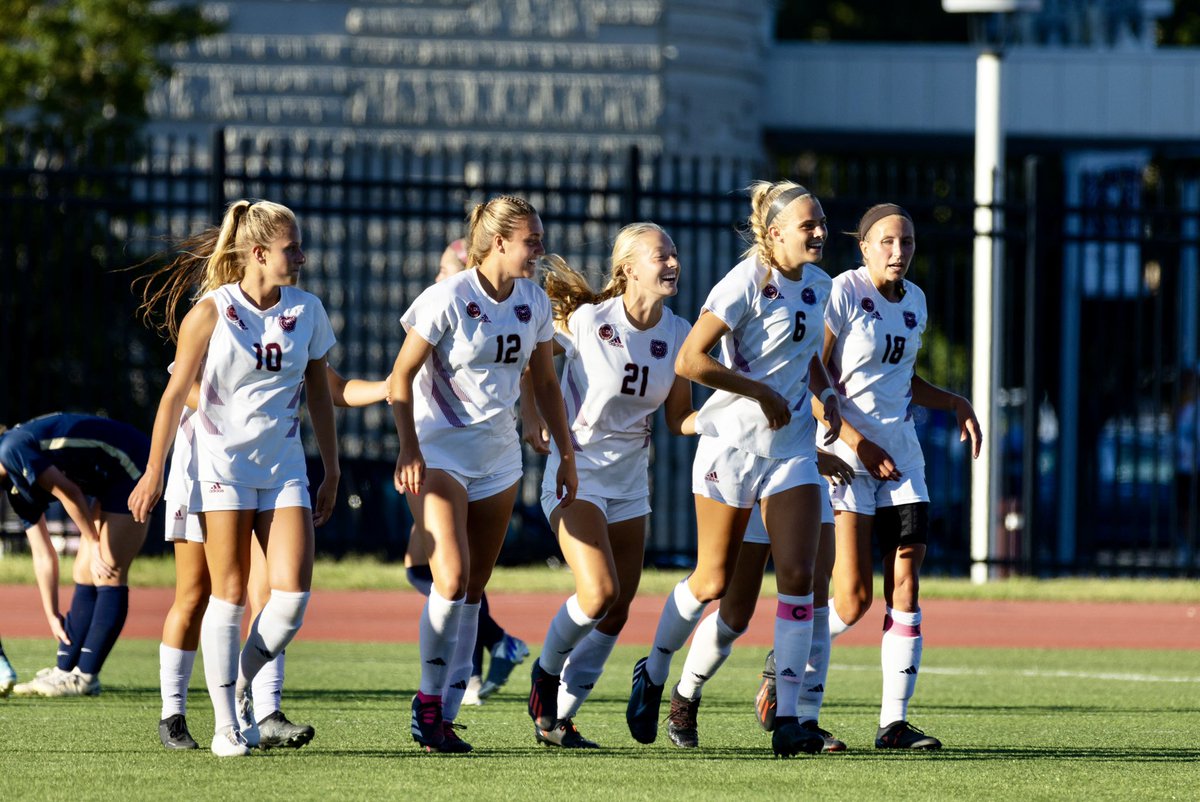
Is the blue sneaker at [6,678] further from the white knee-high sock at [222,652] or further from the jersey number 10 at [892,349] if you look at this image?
the jersey number 10 at [892,349]

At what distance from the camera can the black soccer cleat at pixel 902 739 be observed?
670 cm

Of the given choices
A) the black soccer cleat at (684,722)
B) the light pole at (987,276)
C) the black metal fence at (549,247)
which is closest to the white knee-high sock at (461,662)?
the black soccer cleat at (684,722)

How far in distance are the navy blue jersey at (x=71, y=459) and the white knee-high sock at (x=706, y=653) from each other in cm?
270

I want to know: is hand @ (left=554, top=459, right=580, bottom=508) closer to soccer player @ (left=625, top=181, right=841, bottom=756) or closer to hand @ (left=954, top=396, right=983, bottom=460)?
soccer player @ (left=625, top=181, right=841, bottom=756)

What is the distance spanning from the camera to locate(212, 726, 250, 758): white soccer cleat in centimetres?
609

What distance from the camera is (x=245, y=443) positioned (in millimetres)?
6047

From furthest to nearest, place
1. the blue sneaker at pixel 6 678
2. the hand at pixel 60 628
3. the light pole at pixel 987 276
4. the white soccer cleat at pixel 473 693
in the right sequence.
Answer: the light pole at pixel 987 276
the white soccer cleat at pixel 473 693
the hand at pixel 60 628
the blue sneaker at pixel 6 678

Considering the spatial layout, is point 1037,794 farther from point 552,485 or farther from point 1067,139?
point 1067,139

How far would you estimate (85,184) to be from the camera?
16109mm

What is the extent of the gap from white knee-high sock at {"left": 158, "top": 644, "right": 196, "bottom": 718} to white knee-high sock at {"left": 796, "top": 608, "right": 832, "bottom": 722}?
2057 mm

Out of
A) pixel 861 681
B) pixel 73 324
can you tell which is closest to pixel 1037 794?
pixel 861 681

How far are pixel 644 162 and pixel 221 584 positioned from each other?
13.1 meters

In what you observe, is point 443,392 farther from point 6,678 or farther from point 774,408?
point 6,678

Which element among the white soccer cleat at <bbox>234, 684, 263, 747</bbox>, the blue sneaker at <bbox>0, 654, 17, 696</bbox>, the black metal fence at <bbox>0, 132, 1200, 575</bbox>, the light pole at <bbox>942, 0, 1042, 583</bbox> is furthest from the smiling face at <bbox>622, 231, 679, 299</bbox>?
the light pole at <bbox>942, 0, 1042, 583</bbox>
